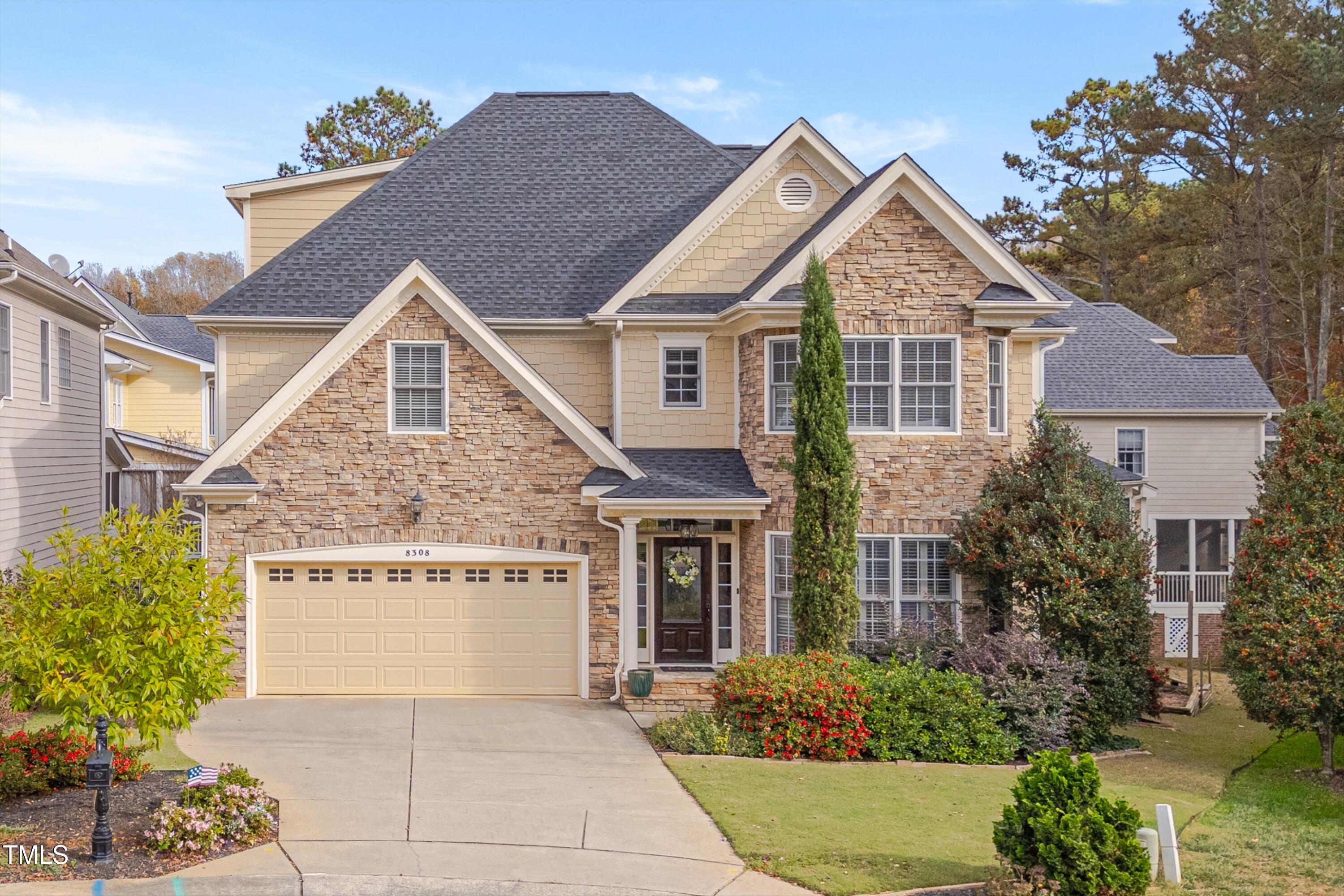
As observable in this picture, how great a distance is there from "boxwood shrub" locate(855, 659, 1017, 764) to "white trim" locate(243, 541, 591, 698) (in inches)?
183

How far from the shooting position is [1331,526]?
13.6 m

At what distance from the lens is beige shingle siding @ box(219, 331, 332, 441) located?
1859cm

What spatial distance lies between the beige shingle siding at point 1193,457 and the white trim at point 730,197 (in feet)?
34.0

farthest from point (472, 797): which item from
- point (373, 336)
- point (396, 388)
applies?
point (373, 336)

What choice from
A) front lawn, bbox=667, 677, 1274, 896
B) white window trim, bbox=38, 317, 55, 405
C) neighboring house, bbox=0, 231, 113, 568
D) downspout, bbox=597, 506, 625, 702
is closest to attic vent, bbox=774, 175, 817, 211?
downspout, bbox=597, 506, 625, 702

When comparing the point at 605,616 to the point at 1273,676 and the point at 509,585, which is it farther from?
the point at 1273,676

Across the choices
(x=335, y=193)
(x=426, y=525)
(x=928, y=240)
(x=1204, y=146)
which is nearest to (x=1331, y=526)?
(x=928, y=240)

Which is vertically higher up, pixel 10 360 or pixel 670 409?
pixel 10 360

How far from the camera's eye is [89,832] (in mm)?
9711

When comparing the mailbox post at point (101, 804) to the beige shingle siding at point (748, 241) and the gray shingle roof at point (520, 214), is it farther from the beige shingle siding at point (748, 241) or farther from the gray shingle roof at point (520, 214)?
the beige shingle siding at point (748, 241)

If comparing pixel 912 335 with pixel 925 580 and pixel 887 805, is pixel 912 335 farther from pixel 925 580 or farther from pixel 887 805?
pixel 887 805

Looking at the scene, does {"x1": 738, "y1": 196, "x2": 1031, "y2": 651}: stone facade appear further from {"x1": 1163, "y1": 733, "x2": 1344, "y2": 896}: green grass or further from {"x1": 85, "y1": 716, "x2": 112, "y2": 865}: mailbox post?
{"x1": 85, "y1": 716, "x2": 112, "y2": 865}: mailbox post

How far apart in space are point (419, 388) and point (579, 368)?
3068mm

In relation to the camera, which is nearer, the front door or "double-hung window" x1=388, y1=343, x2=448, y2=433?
"double-hung window" x1=388, y1=343, x2=448, y2=433
